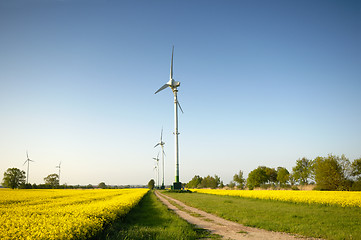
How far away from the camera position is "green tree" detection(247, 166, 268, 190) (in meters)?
111

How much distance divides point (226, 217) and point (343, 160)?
64318 mm

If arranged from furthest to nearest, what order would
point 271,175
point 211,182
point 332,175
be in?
point 211,182 < point 271,175 < point 332,175

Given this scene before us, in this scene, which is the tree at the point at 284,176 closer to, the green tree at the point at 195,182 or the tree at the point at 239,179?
the tree at the point at 239,179

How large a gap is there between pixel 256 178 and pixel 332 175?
1989 inches

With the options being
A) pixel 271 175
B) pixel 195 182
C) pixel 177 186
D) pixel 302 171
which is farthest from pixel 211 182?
pixel 177 186

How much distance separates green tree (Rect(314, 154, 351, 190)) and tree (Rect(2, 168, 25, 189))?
414 feet

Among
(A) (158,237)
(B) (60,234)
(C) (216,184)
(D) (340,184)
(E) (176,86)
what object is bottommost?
(C) (216,184)

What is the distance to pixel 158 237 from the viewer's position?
10.3 meters

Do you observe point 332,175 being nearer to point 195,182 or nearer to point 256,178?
point 256,178

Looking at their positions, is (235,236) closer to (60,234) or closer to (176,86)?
(60,234)

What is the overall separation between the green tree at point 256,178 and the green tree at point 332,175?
154ft

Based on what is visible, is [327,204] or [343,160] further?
[343,160]

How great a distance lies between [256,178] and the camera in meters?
111

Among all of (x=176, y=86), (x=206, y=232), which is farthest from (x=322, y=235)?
(x=176, y=86)
